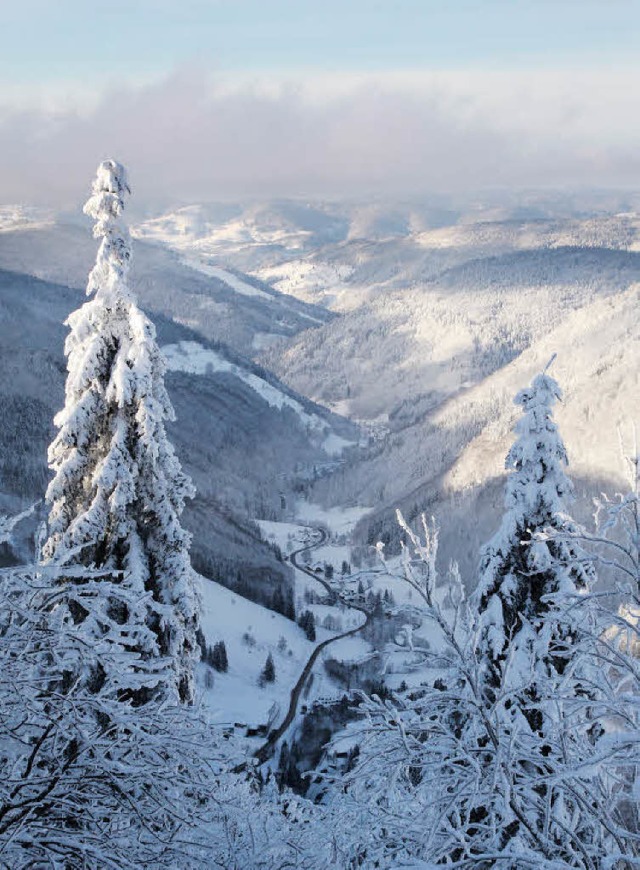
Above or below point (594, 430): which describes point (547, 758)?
above

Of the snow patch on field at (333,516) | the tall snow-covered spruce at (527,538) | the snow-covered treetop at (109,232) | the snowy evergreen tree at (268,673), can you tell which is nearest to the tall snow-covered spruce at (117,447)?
the snow-covered treetop at (109,232)

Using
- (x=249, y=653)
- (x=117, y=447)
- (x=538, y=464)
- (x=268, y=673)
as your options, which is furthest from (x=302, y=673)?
(x=117, y=447)

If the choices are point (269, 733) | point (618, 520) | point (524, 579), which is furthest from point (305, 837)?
point (269, 733)

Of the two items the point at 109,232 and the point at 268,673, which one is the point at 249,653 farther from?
the point at 109,232

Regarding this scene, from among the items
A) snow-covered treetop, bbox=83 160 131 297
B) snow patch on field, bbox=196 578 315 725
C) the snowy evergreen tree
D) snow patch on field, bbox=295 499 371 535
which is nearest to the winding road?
snow patch on field, bbox=196 578 315 725

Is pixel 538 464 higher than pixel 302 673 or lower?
higher

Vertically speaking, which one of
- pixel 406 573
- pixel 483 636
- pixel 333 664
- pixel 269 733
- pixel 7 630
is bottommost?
pixel 333 664

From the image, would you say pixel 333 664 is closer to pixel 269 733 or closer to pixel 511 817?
pixel 269 733
